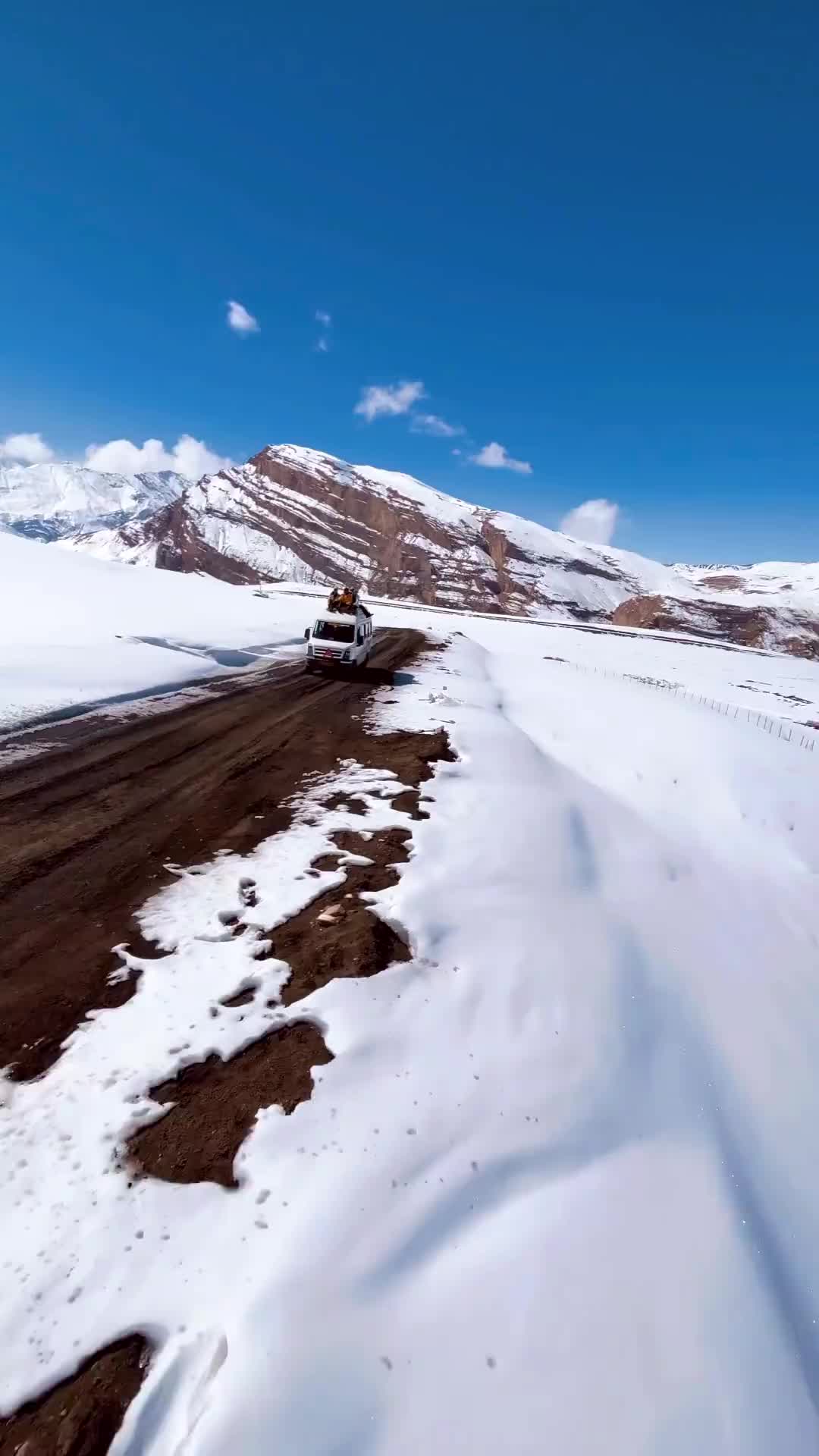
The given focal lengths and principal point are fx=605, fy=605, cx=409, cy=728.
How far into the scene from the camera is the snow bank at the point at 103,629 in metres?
13.5

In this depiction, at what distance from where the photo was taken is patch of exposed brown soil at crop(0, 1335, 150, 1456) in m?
2.21

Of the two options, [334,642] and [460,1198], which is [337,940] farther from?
[334,642]

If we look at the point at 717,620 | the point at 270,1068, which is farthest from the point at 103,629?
the point at 717,620

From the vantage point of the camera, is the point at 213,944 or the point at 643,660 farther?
the point at 643,660

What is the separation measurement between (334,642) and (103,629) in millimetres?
8593

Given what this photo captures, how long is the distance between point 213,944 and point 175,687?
38.2 ft

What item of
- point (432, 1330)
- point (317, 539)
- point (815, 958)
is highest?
point (317, 539)

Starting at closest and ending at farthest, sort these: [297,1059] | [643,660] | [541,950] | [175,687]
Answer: [297,1059] → [541,950] → [175,687] → [643,660]

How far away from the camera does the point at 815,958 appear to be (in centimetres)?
698

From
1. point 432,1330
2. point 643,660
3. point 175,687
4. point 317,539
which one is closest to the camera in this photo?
point 432,1330

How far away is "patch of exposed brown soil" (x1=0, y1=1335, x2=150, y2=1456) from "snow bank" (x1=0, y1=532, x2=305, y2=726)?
10.1m

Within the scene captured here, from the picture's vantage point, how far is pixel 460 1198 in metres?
3.28

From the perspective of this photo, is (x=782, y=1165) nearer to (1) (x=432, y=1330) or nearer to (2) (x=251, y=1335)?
(1) (x=432, y=1330)

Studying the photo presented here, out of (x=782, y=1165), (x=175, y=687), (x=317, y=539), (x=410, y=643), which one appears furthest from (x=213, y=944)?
(x=317, y=539)
